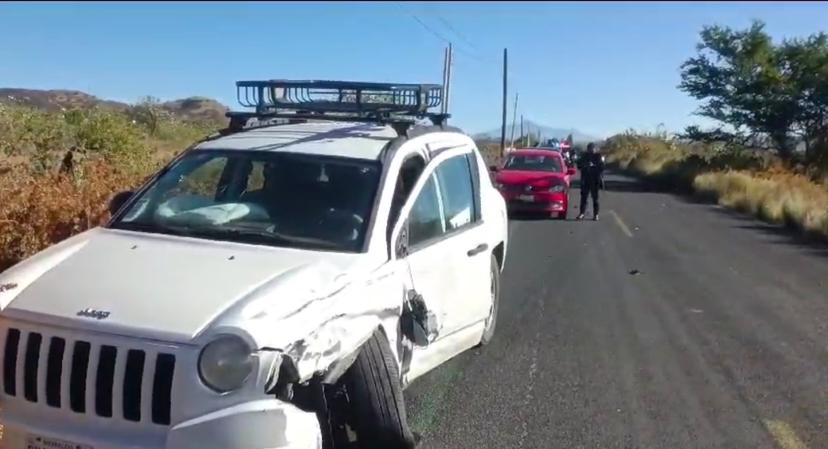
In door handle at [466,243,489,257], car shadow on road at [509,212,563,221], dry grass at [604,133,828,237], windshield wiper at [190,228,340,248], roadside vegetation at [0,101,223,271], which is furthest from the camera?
dry grass at [604,133,828,237]

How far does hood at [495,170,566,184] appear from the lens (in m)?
21.9

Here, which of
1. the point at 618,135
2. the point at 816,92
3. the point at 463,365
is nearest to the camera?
the point at 463,365

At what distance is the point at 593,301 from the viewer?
11008 millimetres

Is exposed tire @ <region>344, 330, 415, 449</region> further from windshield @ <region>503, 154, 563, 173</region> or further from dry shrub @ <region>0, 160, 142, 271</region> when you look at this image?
windshield @ <region>503, 154, 563, 173</region>

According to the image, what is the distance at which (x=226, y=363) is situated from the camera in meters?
4.22

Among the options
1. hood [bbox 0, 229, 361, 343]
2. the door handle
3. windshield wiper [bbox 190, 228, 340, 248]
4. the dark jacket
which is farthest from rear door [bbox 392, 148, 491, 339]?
the dark jacket

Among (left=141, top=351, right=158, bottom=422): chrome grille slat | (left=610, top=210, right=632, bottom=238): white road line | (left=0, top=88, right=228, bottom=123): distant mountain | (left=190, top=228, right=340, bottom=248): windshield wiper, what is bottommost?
(left=610, top=210, right=632, bottom=238): white road line

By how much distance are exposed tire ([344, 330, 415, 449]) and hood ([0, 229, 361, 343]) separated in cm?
45

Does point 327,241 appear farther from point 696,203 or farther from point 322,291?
point 696,203

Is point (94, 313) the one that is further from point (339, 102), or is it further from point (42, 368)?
point (339, 102)

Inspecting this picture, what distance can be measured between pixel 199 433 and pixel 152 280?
0.95 m

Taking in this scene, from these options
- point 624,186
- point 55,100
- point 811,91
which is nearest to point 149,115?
point 55,100

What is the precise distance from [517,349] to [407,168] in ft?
8.47

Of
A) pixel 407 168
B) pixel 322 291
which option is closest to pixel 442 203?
pixel 407 168
